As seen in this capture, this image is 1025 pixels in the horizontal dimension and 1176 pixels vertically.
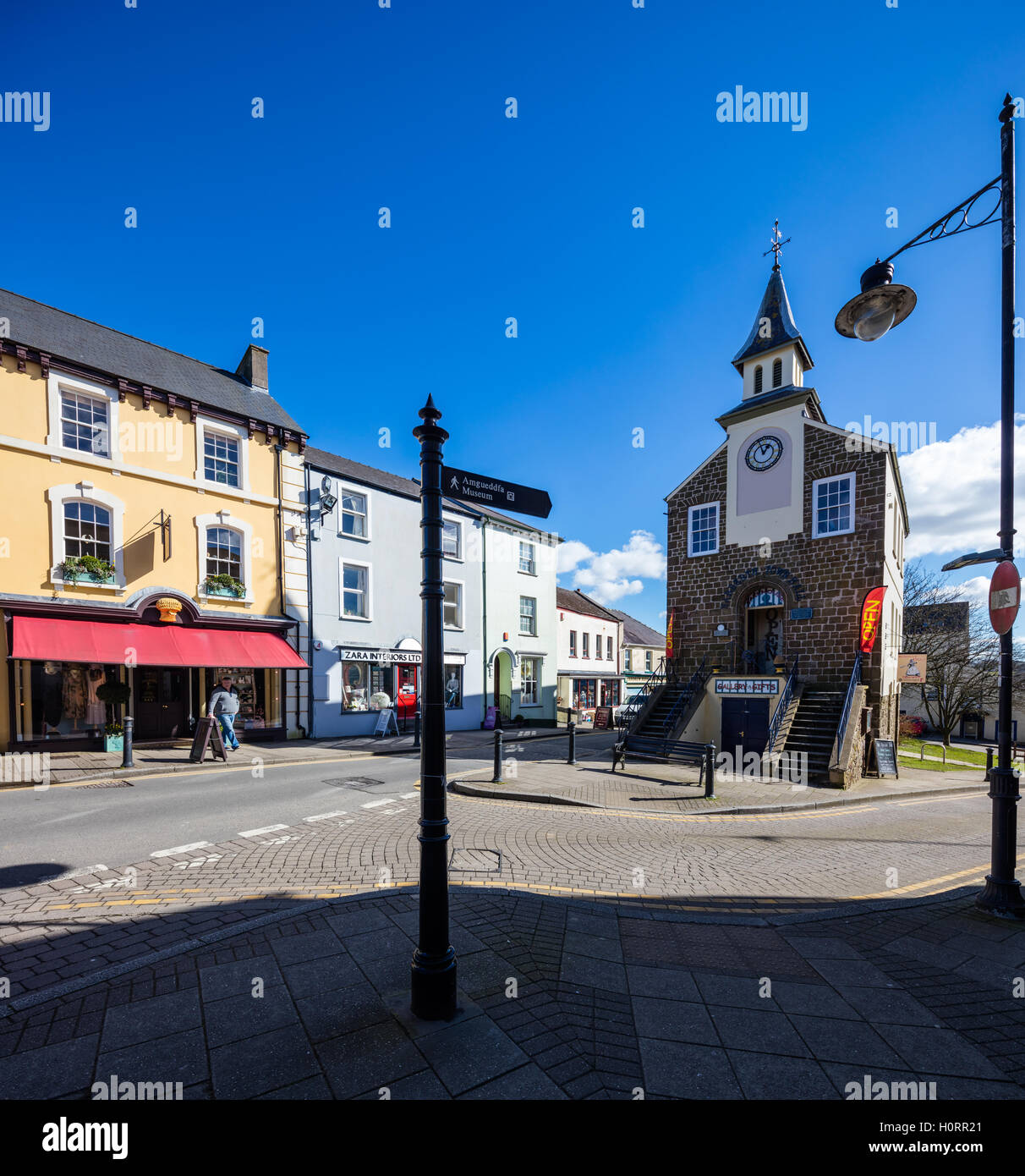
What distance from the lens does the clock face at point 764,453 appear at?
1883 centimetres

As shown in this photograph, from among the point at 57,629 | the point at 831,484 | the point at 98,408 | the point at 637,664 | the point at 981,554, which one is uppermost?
the point at 98,408

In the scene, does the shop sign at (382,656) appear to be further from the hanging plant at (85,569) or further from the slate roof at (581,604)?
the slate roof at (581,604)

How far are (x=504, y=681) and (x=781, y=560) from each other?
43.9ft

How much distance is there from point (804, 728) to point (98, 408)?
2077 centimetres

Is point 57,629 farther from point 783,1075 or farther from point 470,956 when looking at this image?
point 783,1075

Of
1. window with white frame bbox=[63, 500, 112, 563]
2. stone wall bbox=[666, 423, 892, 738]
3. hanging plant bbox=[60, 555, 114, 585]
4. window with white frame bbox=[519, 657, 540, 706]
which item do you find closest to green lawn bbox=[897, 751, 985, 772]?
stone wall bbox=[666, 423, 892, 738]

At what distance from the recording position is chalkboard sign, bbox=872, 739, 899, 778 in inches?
614

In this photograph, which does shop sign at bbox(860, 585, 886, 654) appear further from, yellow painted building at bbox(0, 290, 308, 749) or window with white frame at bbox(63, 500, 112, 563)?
window with white frame at bbox(63, 500, 112, 563)

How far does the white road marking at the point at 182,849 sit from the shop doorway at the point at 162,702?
10433 millimetres

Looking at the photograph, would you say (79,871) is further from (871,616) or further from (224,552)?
(871,616)

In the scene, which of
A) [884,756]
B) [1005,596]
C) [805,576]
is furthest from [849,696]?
[1005,596]

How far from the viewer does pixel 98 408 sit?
15.4 m

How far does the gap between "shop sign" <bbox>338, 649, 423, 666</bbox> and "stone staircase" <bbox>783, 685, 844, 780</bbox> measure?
11703 mm
